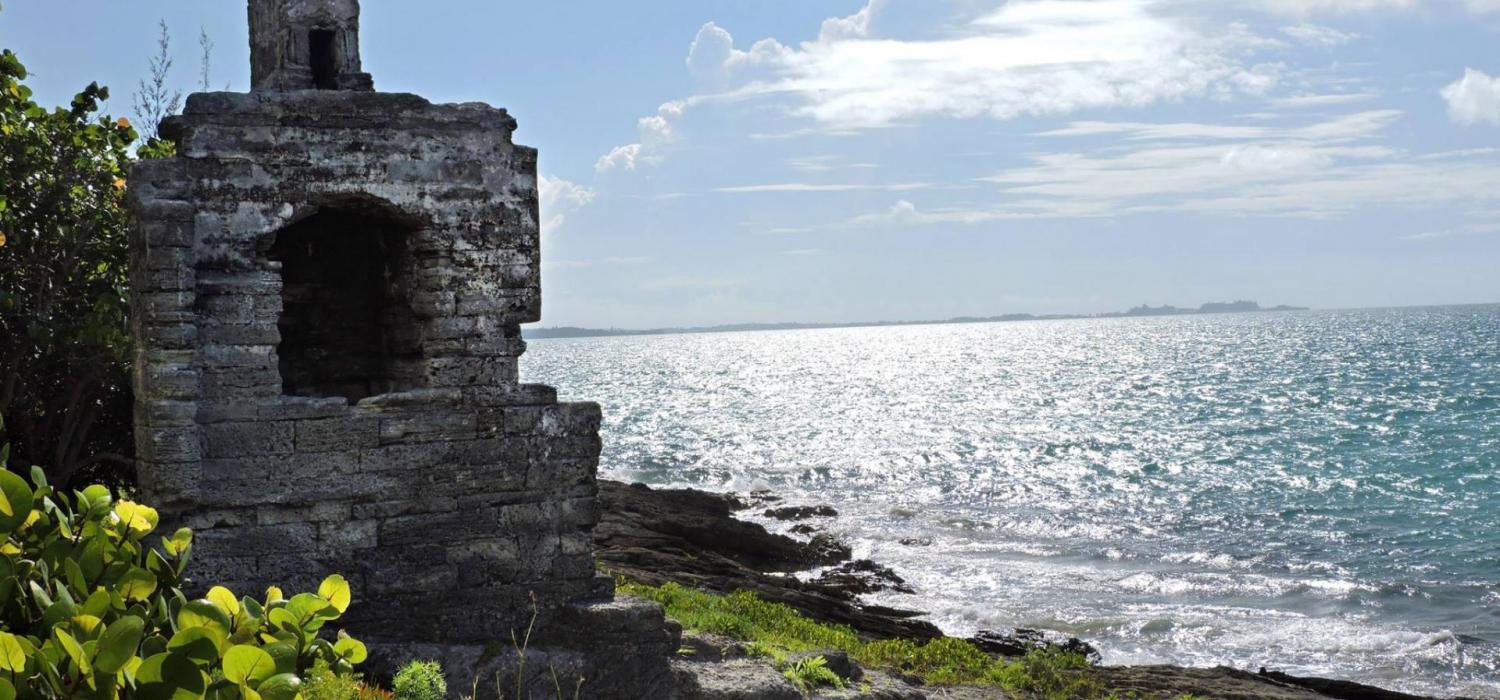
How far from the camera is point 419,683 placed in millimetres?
7172

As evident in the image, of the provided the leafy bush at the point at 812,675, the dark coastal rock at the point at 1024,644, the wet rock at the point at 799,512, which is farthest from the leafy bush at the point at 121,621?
the wet rock at the point at 799,512

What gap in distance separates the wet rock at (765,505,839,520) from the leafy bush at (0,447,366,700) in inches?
1011

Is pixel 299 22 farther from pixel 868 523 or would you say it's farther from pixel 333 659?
pixel 868 523

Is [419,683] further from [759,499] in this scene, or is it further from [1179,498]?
[1179,498]

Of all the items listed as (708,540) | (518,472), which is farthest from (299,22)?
(708,540)

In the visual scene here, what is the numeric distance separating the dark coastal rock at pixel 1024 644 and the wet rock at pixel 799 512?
10.9 meters

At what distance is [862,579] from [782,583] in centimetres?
251

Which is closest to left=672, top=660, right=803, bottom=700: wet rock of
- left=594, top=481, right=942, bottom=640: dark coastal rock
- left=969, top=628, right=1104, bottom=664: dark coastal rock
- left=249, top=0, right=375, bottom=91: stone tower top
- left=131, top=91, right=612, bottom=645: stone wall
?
left=131, top=91, right=612, bottom=645: stone wall

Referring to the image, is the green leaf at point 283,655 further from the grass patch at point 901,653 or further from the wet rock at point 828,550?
the wet rock at point 828,550

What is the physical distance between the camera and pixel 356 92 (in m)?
8.26

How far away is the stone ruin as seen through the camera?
307 inches

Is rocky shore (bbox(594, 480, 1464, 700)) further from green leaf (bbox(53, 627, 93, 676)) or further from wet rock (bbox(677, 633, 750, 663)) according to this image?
green leaf (bbox(53, 627, 93, 676))

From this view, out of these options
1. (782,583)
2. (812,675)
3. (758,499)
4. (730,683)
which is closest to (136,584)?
(730,683)

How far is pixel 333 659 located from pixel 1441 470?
37127mm
